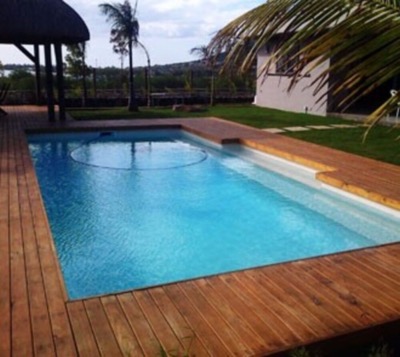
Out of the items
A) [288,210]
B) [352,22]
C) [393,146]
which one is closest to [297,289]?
[352,22]

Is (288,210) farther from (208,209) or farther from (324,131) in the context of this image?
(324,131)

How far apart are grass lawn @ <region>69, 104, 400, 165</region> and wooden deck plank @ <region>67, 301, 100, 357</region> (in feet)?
20.0

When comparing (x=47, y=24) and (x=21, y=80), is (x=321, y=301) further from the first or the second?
(x=21, y=80)

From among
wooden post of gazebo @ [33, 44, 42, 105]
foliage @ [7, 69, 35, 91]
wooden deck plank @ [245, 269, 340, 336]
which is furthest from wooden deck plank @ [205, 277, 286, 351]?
foliage @ [7, 69, 35, 91]

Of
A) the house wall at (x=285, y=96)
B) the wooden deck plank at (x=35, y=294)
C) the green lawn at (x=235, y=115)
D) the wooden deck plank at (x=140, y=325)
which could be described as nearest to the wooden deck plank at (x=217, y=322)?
the wooden deck plank at (x=140, y=325)

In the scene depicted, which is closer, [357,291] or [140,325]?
[140,325]

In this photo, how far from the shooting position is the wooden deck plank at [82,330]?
7.95 feet

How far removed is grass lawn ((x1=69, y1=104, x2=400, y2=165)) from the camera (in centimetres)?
851

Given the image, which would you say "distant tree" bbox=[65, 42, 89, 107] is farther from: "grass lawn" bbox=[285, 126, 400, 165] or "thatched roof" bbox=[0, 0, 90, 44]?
"grass lawn" bbox=[285, 126, 400, 165]

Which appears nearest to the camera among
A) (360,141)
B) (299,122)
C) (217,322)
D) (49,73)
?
(217,322)

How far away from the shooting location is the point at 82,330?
2.61 m

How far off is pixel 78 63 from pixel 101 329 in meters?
15.1

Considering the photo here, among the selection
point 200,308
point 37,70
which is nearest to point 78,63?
point 37,70

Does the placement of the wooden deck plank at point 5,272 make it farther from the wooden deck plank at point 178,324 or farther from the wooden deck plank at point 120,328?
the wooden deck plank at point 178,324
